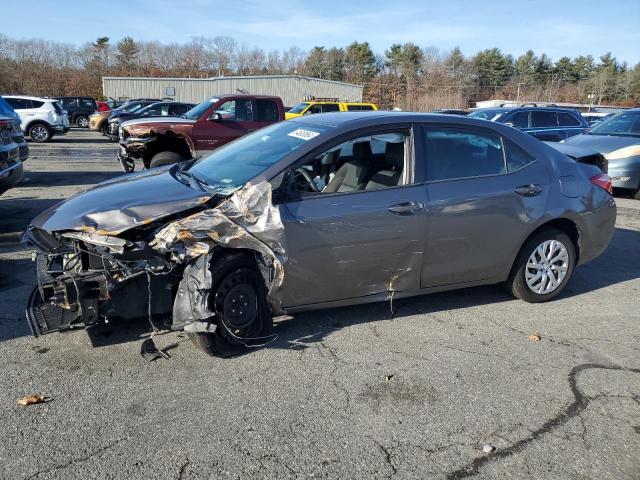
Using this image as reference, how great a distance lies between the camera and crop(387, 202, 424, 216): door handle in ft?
14.0

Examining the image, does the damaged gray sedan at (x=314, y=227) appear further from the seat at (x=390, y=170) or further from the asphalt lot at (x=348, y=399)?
the asphalt lot at (x=348, y=399)

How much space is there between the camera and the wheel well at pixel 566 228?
16.6 ft

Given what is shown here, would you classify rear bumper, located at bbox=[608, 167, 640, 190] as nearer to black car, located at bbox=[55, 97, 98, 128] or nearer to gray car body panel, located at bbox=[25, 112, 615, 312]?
gray car body panel, located at bbox=[25, 112, 615, 312]

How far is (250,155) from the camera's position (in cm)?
466

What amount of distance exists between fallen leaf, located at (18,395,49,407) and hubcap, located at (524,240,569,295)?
4.08m

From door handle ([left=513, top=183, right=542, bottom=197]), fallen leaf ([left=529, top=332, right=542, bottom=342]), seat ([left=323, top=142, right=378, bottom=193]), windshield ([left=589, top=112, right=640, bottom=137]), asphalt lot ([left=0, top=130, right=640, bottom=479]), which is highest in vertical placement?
windshield ([left=589, top=112, right=640, bottom=137])

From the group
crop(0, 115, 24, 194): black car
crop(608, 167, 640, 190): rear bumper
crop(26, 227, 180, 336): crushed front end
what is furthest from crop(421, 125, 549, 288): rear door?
crop(608, 167, 640, 190): rear bumper

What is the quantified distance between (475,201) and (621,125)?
925 centimetres

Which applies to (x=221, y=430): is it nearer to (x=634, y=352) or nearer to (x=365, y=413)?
(x=365, y=413)

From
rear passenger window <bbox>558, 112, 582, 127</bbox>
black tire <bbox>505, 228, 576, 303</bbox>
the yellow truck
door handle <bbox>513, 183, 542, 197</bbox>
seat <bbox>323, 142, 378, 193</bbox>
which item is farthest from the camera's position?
the yellow truck

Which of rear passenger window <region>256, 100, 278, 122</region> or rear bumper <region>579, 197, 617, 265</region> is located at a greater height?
rear passenger window <region>256, 100, 278, 122</region>

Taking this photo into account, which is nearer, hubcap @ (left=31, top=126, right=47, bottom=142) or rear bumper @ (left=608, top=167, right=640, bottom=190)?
rear bumper @ (left=608, top=167, right=640, bottom=190)

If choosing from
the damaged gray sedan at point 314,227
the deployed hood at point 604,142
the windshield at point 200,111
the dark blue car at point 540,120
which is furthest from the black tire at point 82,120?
the damaged gray sedan at point 314,227

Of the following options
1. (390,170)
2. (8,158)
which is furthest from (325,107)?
(390,170)
